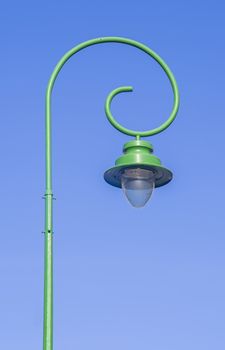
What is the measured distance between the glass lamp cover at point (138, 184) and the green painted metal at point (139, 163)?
0.07 m

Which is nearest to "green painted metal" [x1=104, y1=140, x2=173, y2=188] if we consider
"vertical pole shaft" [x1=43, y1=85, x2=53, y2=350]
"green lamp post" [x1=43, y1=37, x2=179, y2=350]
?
"green lamp post" [x1=43, y1=37, x2=179, y2=350]

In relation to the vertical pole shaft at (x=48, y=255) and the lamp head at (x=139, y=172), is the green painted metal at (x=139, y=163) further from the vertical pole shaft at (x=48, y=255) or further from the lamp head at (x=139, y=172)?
the vertical pole shaft at (x=48, y=255)

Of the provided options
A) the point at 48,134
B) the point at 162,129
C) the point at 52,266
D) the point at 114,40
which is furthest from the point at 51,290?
the point at 114,40

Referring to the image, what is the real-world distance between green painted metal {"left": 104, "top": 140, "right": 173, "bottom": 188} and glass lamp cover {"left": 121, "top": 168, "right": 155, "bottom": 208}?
65 millimetres

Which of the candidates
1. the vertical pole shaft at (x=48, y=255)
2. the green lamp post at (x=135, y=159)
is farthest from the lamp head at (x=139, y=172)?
the vertical pole shaft at (x=48, y=255)

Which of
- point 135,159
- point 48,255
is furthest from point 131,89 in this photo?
point 48,255

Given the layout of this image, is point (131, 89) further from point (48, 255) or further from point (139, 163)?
point (48, 255)

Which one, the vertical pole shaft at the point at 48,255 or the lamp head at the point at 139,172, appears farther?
the lamp head at the point at 139,172

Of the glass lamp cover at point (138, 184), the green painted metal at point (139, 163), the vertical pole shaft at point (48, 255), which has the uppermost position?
the green painted metal at point (139, 163)

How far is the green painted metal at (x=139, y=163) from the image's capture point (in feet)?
34.4

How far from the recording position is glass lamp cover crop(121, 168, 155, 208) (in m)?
10.5

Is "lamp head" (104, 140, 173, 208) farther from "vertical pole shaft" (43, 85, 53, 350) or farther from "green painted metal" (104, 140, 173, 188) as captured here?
"vertical pole shaft" (43, 85, 53, 350)

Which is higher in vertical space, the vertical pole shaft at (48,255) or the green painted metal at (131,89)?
the green painted metal at (131,89)

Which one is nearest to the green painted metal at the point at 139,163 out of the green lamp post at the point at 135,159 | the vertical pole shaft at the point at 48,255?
the green lamp post at the point at 135,159
